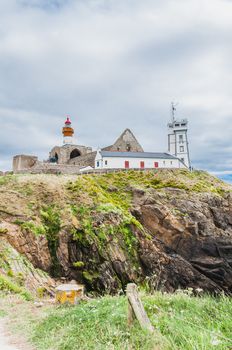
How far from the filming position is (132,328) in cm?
416

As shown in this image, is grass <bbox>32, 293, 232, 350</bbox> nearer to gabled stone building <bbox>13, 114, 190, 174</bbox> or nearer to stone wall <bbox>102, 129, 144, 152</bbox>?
gabled stone building <bbox>13, 114, 190, 174</bbox>

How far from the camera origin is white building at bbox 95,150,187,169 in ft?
128

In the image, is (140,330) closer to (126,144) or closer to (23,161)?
(23,161)

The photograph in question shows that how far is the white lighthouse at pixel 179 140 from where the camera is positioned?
5491 cm

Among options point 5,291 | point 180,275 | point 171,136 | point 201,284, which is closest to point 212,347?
point 5,291

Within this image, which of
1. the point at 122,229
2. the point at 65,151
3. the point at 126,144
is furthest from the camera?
the point at 126,144

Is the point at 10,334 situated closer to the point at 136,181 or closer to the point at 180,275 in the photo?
the point at 180,275

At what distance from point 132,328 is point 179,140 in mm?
54159

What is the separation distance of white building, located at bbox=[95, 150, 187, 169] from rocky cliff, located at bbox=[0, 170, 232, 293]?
11347 millimetres

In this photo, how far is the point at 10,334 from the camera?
16.3ft

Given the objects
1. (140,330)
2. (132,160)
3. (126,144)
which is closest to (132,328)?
Result: (140,330)

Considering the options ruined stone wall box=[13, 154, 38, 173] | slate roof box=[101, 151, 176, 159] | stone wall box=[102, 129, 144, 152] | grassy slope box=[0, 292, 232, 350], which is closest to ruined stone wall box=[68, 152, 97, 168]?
slate roof box=[101, 151, 176, 159]

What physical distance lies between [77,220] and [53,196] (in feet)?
8.22

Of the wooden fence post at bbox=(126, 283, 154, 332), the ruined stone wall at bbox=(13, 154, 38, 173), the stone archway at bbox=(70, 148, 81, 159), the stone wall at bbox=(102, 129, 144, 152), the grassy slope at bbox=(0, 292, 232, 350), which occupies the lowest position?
the grassy slope at bbox=(0, 292, 232, 350)
